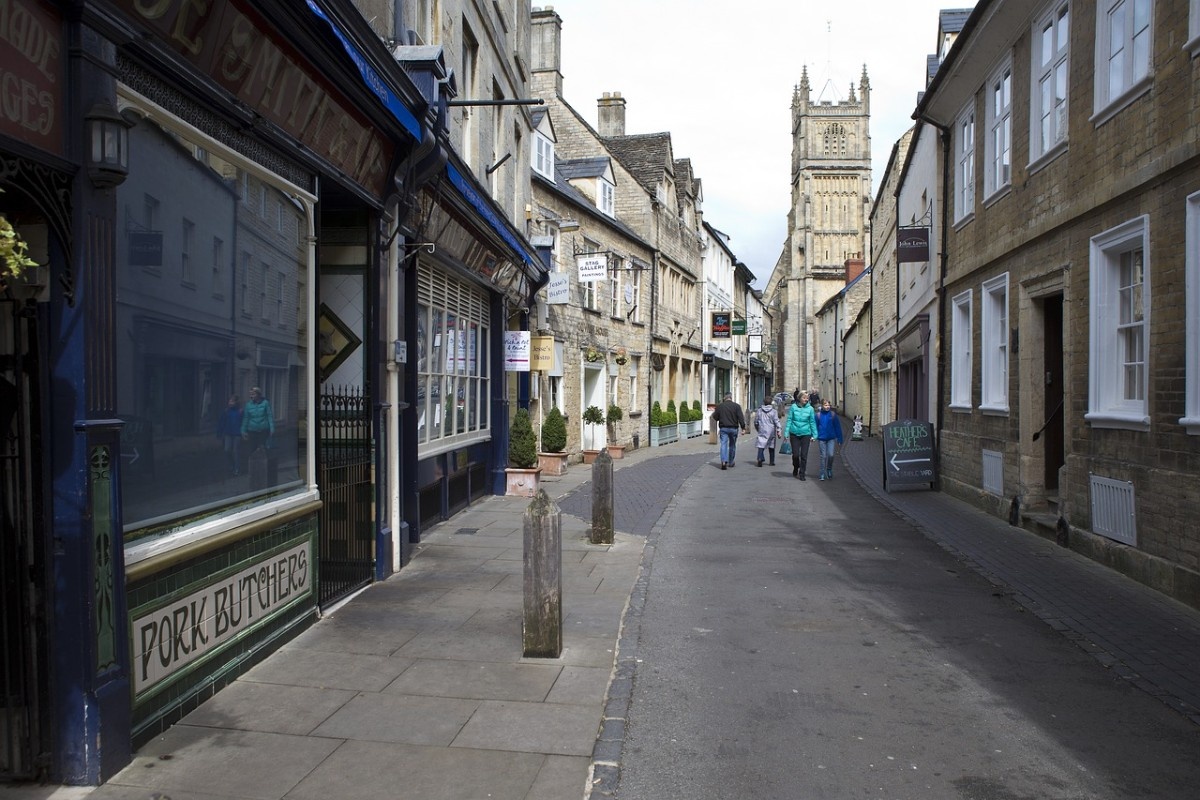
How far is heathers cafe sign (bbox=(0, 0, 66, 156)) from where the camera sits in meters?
3.47

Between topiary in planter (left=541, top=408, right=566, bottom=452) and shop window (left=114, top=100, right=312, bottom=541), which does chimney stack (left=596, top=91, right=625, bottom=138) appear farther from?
shop window (left=114, top=100, right=312, bottom=541)

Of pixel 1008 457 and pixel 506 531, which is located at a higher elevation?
pixel 1008 457

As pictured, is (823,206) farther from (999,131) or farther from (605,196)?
(999,131)

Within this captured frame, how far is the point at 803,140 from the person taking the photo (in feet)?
285

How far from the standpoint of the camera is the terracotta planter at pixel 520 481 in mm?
15000

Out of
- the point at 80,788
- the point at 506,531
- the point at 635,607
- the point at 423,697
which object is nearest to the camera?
the point at 80,788

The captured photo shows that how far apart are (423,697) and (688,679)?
1.56 meters

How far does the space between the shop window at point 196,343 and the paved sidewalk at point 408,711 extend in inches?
40.6

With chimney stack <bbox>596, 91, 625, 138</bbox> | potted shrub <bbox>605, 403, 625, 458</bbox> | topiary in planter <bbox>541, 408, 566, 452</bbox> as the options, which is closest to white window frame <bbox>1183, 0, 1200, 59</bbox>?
topiary in planter <bbox>541, 408, 566, 452</bbox>

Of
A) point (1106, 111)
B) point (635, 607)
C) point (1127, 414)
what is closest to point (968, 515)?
point (1127, 414)

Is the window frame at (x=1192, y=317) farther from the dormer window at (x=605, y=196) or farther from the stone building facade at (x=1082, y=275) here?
the dormer window at (x=605, y=196)

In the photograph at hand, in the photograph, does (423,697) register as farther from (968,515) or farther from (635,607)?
(968,515)

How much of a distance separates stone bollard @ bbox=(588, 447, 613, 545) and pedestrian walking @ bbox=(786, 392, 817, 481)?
9.12 meters

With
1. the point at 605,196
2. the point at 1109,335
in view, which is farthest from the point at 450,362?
the point at 605,196
